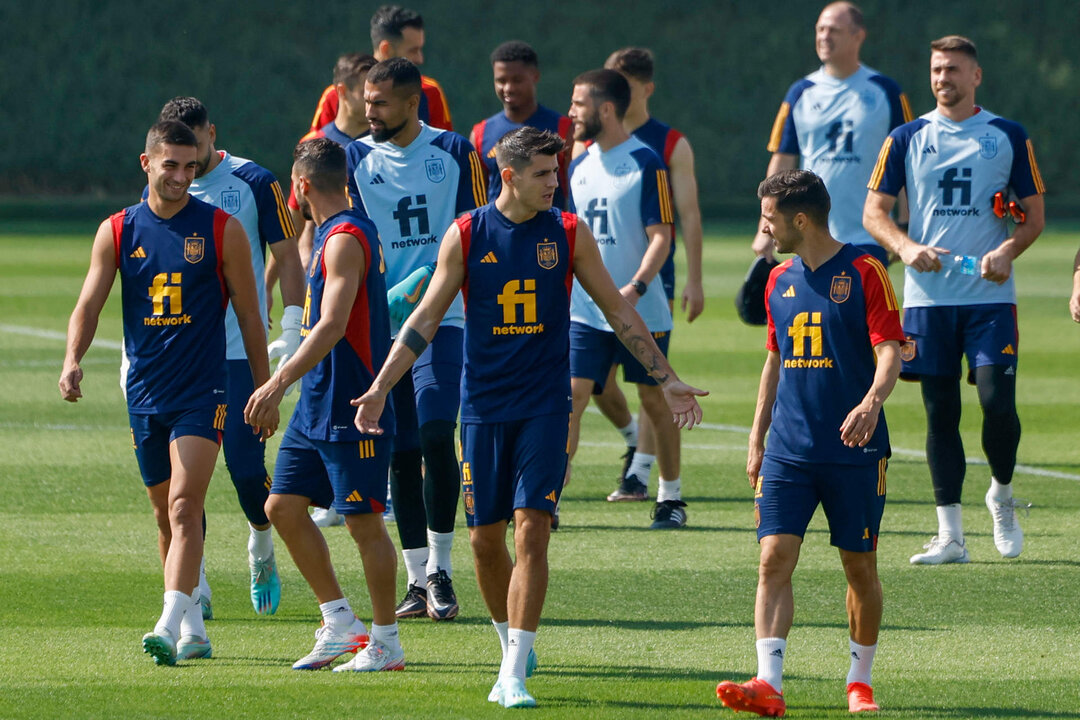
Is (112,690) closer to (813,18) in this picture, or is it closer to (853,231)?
(853,231)

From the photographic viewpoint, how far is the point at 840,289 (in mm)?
5684

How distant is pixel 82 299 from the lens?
6566 millimetres

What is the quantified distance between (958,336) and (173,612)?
4187mm

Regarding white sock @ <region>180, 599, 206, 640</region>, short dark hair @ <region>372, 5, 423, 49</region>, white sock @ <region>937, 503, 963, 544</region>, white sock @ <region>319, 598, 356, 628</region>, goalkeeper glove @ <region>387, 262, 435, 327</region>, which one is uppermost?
short dark hair @ <region>372, 5, 423, 49</region>

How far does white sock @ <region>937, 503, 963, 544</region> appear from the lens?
827cm

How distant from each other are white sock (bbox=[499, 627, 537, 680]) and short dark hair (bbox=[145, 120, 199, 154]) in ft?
7.55

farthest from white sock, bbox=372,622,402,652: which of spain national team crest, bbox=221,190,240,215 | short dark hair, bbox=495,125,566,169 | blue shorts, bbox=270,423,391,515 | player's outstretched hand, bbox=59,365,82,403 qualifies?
spain national team crest, bbox=221,190,240,215

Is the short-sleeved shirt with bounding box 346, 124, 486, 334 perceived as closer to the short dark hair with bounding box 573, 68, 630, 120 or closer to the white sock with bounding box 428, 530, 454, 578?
the white sock with bounding box 428, 530, 454, 578

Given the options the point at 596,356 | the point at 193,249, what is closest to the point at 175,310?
the point at 193,249

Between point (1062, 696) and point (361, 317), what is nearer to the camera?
point (1062, 696)

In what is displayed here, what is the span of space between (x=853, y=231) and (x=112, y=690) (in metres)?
5.90

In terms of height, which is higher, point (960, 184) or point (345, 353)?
point (960, 184)

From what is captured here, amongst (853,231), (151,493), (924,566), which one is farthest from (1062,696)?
(853,231)

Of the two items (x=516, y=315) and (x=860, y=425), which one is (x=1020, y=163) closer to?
(x=860, y=425)
